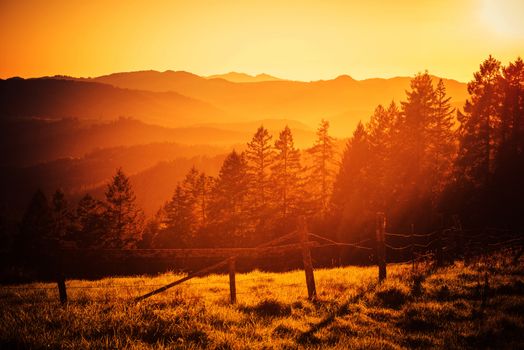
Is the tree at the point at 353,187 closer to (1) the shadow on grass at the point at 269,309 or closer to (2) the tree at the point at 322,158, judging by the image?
(2) the tree at the point at 322,158

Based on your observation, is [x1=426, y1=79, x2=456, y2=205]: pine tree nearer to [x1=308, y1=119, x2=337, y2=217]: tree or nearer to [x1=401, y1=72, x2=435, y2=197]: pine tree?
[x1=401, y1=72, x2=435, y2=197]: pine tree

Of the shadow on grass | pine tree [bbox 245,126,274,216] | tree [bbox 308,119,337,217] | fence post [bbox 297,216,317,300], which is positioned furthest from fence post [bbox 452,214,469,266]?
tree [bbox 308,119,337,217]

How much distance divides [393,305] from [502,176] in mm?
32529

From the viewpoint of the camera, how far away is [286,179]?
45.2 metres

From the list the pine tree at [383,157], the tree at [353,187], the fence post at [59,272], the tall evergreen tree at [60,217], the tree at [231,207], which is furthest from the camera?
the tall evergreen tree at [60,217]

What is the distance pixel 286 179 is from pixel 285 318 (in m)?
37.1

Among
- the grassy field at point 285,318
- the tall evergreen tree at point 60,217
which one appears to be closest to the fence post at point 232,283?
the grassy field at point 285,318

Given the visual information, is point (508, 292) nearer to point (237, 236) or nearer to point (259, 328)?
point (259, 328)

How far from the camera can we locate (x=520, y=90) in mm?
37594

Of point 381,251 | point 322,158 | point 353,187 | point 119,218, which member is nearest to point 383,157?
point 353,187

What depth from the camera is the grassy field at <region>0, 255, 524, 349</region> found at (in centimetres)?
652

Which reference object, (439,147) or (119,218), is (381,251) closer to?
(439,147)

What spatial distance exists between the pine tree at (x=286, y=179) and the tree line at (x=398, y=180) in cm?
12

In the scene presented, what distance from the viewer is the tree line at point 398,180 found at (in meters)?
35.9
